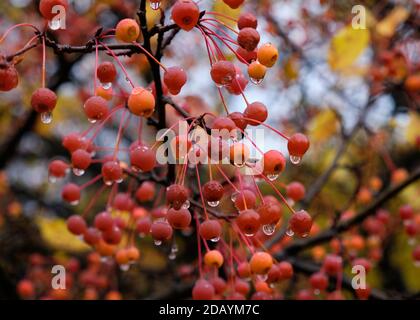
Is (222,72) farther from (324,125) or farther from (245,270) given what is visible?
(324,125)

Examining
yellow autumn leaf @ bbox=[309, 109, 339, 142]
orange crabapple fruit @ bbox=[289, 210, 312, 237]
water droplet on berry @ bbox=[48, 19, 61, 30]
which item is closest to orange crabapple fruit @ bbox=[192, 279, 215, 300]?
orange crabapple fruit @ bbox=[289, 210, 312, 237]

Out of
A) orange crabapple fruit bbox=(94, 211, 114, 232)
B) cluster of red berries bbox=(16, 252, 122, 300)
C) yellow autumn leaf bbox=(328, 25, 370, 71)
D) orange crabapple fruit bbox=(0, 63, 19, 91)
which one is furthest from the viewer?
yellow autumn leaf bbox=(328, 25, 370, 71)

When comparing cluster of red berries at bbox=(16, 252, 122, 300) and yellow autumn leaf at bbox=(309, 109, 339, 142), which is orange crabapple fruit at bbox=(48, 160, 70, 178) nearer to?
cluster of red berries at bbox=(16, 252, 122, 300)

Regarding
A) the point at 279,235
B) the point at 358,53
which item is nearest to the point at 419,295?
the point at 279,235

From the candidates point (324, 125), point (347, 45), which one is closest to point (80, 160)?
point (347, 45)

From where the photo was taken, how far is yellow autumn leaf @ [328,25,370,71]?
2506 millimetres

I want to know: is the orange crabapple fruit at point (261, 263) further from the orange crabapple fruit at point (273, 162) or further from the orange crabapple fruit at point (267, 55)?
the orange crabapple fruit at point (267, 55)

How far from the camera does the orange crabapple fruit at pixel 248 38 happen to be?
116cm

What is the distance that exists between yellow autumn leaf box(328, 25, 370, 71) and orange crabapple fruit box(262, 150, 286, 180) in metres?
1.55

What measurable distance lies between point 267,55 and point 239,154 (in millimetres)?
254

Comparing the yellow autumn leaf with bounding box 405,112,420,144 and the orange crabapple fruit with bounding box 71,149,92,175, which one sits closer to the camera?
the orange crabapple fruit with bounding box 71,149,92,175

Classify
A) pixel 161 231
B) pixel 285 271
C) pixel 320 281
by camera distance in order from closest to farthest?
pixel 161 231, pixel 285 271, pixel 320 281

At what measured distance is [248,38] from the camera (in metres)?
1.16
